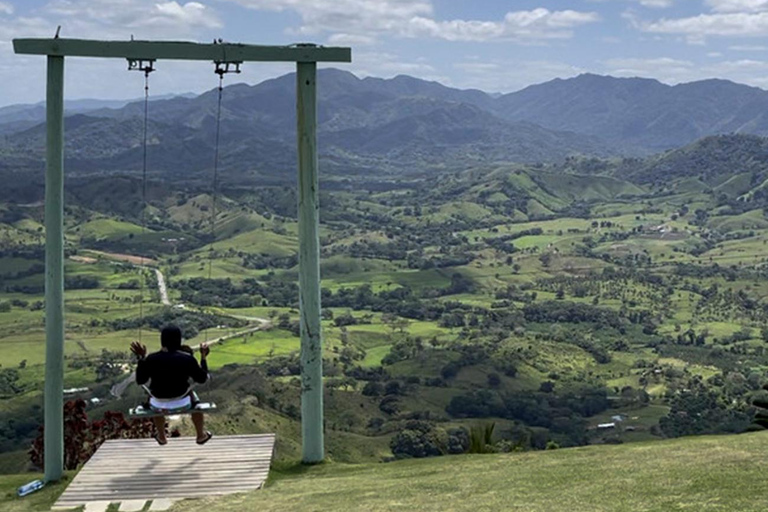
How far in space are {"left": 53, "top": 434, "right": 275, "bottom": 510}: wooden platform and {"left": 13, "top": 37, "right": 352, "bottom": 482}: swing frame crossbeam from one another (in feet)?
3.03

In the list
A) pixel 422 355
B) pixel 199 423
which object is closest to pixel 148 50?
pixel 199 423

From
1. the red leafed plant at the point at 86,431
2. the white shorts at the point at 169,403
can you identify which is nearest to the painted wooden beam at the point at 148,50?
the white shorts at the point at 169,403

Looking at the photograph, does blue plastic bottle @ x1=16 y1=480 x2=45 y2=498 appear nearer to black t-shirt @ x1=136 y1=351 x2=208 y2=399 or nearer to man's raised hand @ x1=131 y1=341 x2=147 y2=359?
black t-shirt @ x1=136 y1=351 x2=208 y2=399

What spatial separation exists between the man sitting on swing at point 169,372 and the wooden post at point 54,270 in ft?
5.91

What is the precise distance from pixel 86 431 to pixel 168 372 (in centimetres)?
843

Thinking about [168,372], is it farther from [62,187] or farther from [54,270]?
[62,187]

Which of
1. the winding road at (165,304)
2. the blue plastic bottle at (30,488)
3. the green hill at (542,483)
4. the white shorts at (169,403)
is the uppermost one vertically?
the white shorts at (169,403)

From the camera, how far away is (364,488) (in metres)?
12.3

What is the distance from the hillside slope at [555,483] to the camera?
9.99m

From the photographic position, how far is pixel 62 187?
14.6 meters

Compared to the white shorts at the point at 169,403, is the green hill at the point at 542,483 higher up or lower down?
lower down

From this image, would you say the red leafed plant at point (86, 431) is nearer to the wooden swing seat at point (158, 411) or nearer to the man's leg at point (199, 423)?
the man's leg at point (199, 423)

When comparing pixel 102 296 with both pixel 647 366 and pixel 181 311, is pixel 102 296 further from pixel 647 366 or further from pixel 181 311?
pixel 647 366

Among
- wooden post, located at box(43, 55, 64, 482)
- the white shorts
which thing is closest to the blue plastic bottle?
wooden post, located at box(43, 55, 64, 482)
